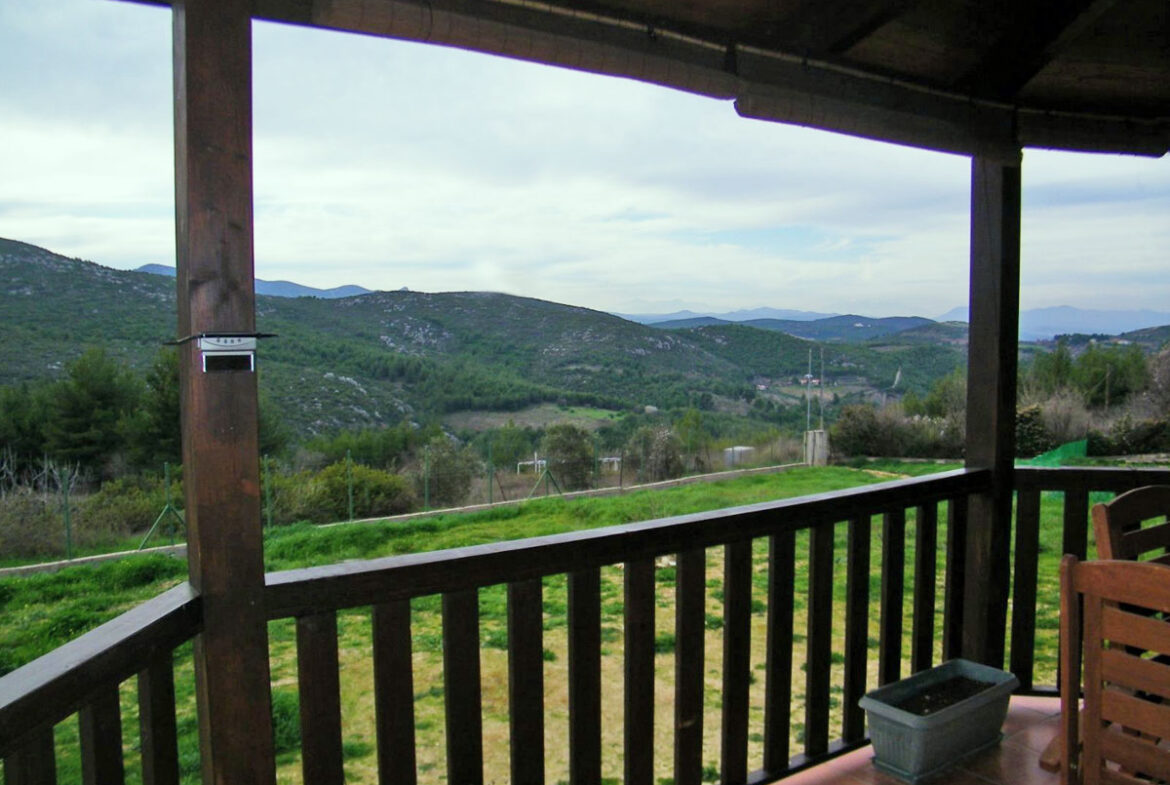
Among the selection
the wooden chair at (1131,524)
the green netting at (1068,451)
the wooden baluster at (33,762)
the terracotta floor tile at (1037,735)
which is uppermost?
the wooden chair at (1131,524)

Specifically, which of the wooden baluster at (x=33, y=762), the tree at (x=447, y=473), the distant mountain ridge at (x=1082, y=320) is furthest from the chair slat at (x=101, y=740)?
the distant mountain ridge at (x=1082, y=320)

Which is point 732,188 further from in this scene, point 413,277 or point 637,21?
point 637,21

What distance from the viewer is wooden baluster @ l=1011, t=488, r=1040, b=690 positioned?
2.44 meters

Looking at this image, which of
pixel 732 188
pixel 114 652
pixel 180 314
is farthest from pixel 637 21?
pixel 732 188

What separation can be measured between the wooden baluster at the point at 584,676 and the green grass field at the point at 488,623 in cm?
171

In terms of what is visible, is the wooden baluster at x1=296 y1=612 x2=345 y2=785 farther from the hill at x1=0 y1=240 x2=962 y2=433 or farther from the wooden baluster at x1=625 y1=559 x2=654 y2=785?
the hill at x1=0 y1=240 x2=962 y2=433

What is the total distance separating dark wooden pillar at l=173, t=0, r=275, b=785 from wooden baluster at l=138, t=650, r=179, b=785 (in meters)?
0.05

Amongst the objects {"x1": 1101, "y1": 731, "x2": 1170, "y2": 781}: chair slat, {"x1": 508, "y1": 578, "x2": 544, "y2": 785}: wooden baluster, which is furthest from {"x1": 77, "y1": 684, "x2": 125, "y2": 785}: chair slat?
{"x1": 1101, "y1": 731, "x2": 1170, "y2": 781}: chair slat

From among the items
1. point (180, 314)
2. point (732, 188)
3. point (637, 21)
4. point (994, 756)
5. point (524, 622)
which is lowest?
point (994, 756)

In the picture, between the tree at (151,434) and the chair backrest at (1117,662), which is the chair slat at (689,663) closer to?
the chair backrest at (1117,662)

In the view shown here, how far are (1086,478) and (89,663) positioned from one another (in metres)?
2.61

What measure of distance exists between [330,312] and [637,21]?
1016 centimetres

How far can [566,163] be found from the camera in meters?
16.3

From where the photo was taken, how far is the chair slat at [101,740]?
2.98ft
